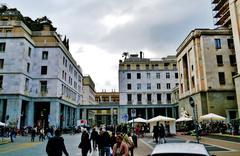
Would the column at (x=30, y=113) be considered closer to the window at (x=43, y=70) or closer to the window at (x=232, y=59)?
the window at (x=43, y=70)

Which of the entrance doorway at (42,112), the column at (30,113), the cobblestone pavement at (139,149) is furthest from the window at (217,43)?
the column at (30,113)

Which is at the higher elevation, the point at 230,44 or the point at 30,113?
the point at 230,44

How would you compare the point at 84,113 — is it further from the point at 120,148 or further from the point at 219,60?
the point at 120,148

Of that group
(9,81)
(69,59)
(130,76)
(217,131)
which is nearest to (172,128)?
(217,131)

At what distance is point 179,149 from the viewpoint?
4.76m

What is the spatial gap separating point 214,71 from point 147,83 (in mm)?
30716

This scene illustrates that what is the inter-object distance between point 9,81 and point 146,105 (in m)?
33.9

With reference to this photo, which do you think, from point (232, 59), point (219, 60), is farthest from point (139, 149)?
point (232, 59)

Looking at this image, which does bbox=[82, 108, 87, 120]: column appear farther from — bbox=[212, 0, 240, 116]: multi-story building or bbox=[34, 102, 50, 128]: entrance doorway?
bbox=[212, 0, 240, 116]: multi-story building

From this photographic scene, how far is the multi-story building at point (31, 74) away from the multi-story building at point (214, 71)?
24.3 meters

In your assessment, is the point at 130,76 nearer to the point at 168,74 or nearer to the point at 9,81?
the point at 168,74

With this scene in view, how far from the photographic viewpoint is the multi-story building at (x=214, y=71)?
35500 millimetres

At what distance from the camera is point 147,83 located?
6638 cm

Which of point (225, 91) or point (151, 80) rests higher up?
point (151, 80)
